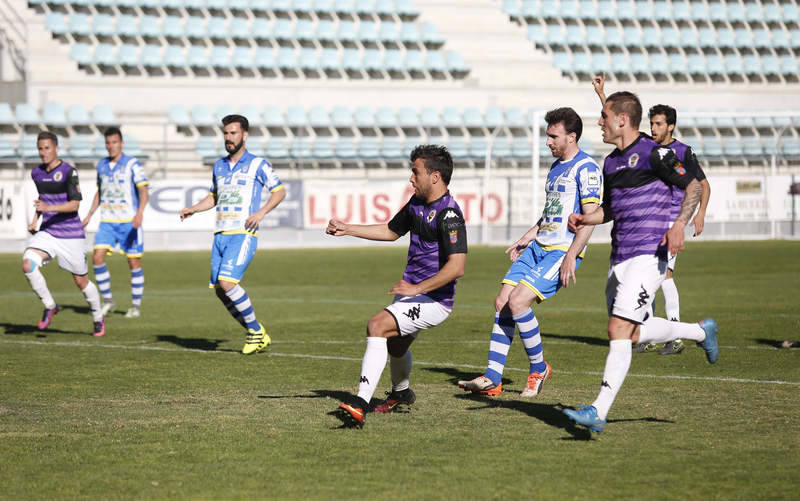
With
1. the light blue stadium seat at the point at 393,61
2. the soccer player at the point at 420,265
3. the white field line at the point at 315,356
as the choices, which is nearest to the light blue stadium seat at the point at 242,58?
the light blue stadium seat at the point at 393,61

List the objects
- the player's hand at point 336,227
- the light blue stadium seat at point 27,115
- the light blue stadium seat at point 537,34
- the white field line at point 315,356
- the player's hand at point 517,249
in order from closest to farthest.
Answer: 1. the player's hand at point 336,227
2. the player's hand at point 517,249
3. the white field line at point 315,356
4. the light blue stadium seat at point 27,115
5. the light blue stadium seat at point 537,34

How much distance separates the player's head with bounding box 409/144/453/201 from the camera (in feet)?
20.8

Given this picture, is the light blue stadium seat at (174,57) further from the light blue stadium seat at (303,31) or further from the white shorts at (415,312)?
the white shorts at (415,312)

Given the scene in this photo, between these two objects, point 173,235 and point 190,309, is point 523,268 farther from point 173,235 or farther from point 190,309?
point 173,235

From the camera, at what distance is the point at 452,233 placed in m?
6.29

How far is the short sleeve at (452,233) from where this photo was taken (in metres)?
6.28

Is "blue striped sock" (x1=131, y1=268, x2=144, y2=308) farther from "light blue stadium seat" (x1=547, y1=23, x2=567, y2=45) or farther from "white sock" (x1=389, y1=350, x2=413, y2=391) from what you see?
"light blue stadium seat" (x1=547, y1=23, x2=567, y2=45)

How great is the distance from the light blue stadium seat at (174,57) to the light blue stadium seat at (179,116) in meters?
1.71

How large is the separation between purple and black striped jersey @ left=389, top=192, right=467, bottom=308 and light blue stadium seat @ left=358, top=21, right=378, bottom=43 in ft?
92.5

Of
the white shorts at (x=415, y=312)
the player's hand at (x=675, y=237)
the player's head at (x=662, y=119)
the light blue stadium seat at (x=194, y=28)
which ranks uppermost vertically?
the light blue stadium seat at (x=194, y=28)

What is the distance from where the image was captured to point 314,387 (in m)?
7.80

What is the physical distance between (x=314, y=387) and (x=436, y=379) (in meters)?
1.01

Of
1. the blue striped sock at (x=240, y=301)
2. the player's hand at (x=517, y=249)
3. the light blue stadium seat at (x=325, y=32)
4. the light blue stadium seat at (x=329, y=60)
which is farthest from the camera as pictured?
the light blue stadium seat at (x=325, y=32)


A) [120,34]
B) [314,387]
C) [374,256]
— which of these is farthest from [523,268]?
[120,34]
